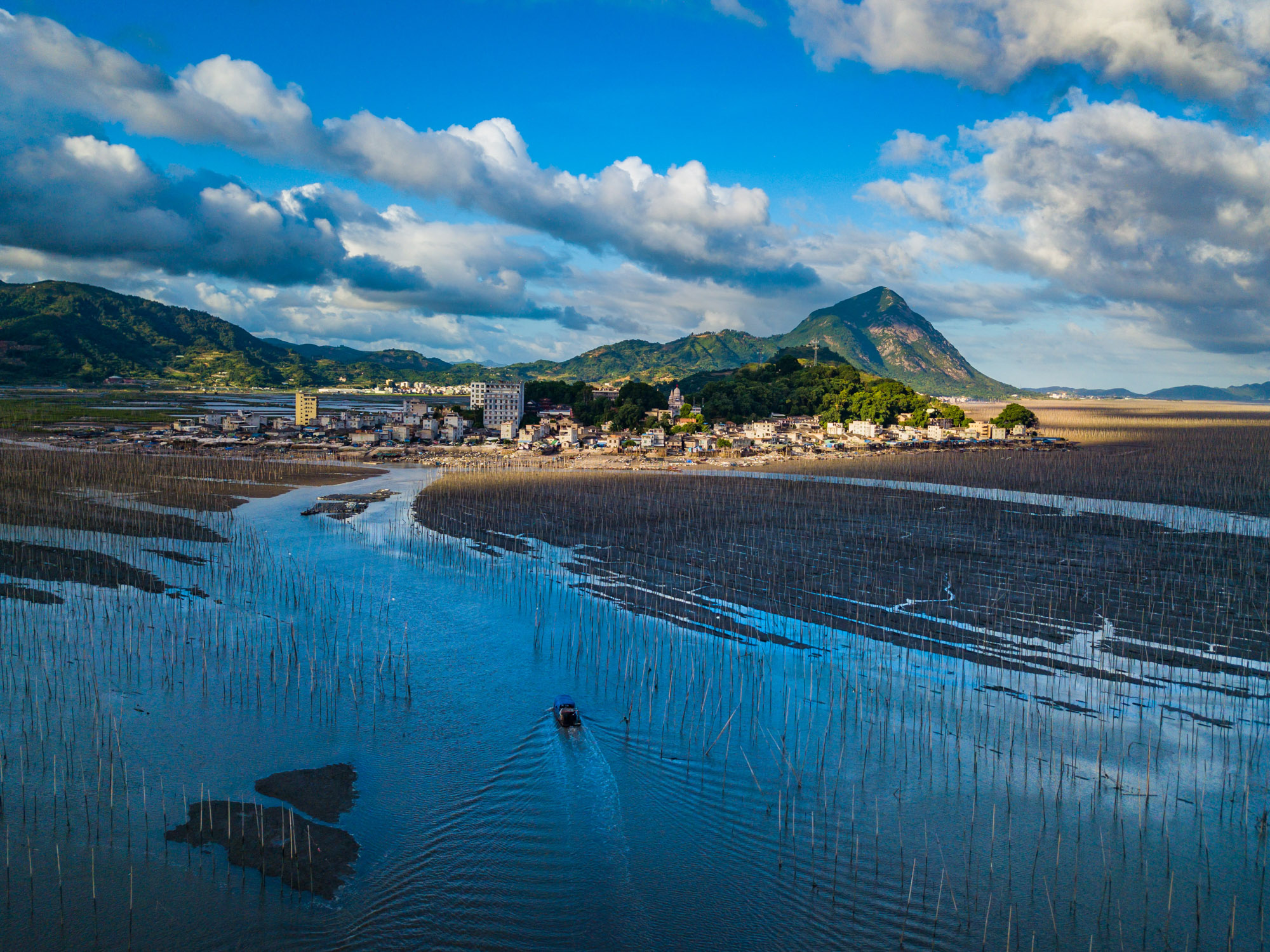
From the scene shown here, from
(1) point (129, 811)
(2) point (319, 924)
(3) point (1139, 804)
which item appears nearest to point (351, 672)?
(1) point (129, 811)

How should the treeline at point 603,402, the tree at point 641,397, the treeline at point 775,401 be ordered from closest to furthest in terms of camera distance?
1. the treeline at point 603,402
2. the tree at point 641,397
3. the treeline at point 775,401

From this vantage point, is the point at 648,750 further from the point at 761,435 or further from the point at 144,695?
the point at 761,435

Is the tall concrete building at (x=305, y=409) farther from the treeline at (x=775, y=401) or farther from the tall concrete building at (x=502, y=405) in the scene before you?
the treeline at (x=775, y=401)

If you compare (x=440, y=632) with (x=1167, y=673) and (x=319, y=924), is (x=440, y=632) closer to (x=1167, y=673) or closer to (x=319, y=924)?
(x=319, y=924)

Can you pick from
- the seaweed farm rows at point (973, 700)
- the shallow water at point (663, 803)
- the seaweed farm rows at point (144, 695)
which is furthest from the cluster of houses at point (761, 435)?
the shallow water at point (663, 803)

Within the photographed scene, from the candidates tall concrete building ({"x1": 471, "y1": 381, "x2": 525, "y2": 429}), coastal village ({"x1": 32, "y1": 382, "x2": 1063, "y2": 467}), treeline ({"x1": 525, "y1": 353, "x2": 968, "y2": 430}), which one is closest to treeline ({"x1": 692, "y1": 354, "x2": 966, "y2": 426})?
treeline ({"x1": 525, "y1": 353, "x2": 968, "y2": 430})

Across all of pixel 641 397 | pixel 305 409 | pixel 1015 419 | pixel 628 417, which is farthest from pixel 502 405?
pixel 1015 419
